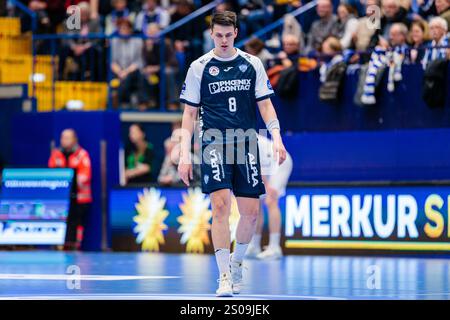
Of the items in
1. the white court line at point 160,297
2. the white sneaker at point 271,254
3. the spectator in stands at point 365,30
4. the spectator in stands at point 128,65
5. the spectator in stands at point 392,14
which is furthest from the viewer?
the spectator in stands at point 128,65

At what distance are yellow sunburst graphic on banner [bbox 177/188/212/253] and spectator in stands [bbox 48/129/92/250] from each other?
200 cm

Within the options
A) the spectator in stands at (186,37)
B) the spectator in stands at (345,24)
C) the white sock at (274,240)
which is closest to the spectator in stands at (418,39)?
the spectator in stands at (345,24)

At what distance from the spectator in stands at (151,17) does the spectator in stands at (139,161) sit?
11.1ft

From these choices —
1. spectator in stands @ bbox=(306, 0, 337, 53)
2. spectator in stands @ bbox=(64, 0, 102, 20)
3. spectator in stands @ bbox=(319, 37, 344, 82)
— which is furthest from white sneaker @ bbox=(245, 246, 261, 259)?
spectator in stands @ bbox=(64, 0, 102, 20)

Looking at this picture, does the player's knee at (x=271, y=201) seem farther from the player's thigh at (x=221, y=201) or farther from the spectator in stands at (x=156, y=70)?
the player's thigh at (x=221, y=201)

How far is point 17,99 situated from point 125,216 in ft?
15.6

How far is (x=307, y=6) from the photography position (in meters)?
22.4

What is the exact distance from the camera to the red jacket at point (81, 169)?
2077 cm

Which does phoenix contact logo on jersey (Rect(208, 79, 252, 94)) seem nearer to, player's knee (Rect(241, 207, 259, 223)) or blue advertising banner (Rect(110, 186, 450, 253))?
player's knee (Rect(241, 207, 259, 223))

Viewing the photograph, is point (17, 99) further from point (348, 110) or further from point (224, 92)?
point (224, 92)

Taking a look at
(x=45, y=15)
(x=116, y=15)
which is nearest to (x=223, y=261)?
(x=116, y=15)

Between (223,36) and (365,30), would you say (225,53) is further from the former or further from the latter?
(365,30)

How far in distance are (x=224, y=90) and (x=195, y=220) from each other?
885 cm

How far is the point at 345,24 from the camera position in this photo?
65.8 feet
